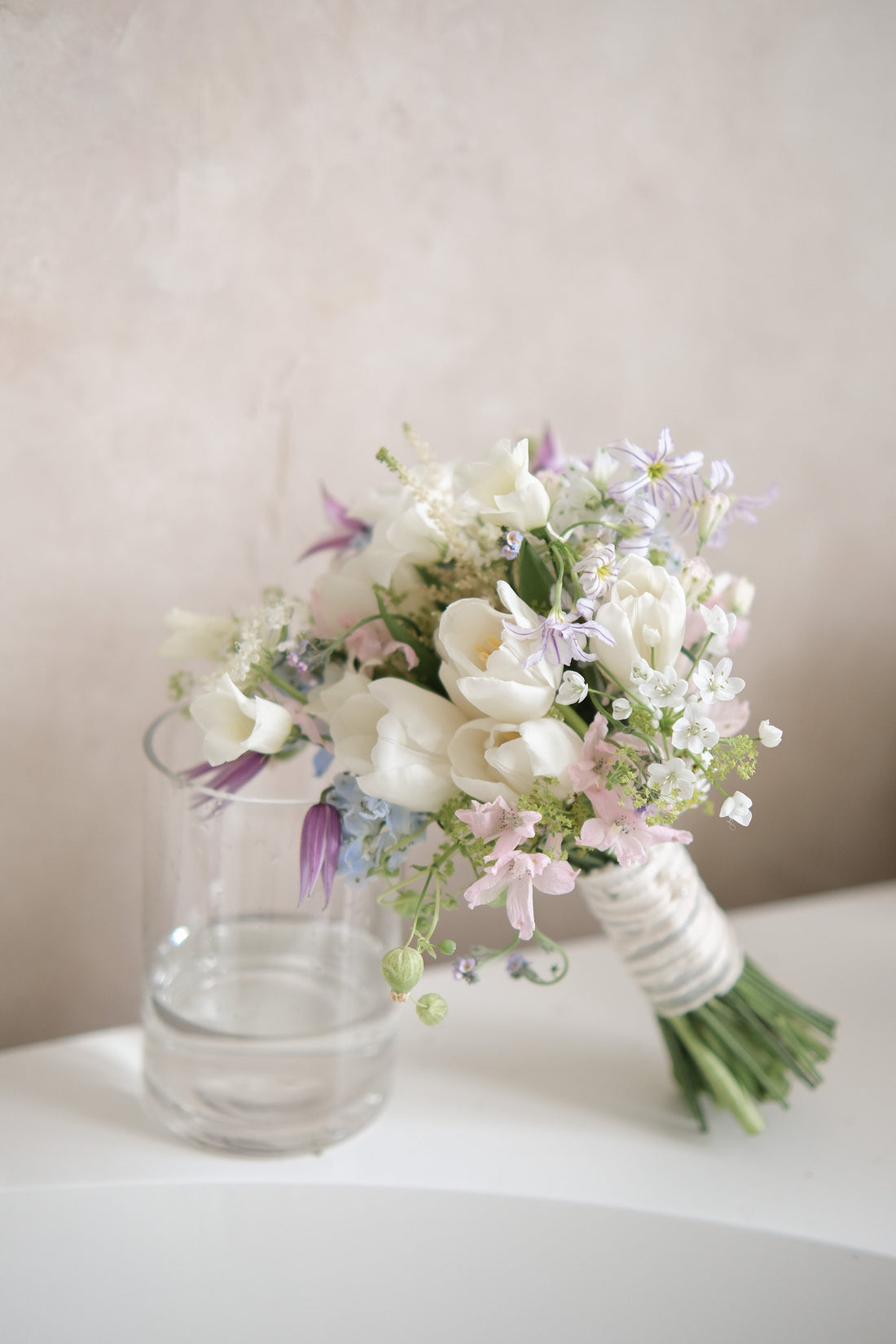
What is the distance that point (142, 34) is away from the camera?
0.71 meters

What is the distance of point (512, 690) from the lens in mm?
496

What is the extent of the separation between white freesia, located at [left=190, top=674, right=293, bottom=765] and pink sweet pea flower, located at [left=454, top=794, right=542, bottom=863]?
0.39 ft

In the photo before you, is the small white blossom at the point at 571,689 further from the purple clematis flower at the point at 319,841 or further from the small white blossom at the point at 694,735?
the purple clematis flower at the point at 319,841

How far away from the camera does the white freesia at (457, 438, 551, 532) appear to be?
53cm

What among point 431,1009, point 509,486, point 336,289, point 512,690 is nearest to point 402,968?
point 431,1009

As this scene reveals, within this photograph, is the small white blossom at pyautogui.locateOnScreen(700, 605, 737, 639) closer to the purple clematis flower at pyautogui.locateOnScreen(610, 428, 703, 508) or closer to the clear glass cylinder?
the purple clematis flower at pyautogui.locateOnScreen(610, 428, 703, 508)

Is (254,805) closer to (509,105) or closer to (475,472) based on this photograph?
(475,472)

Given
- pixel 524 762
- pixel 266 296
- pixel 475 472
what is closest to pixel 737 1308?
pixel 524 762

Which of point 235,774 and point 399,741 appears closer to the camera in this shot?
point 399,741

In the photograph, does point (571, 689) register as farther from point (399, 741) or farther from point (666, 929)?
point (666, 929)

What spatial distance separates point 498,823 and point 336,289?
1.67 feet

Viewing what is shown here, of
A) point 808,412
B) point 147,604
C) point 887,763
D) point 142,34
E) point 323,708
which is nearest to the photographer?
point 323,708

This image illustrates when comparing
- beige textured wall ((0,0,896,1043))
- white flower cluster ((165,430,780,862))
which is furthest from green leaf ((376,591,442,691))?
beige textured wall ((0,0,896,1043))

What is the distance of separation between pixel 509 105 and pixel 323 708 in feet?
1.83
